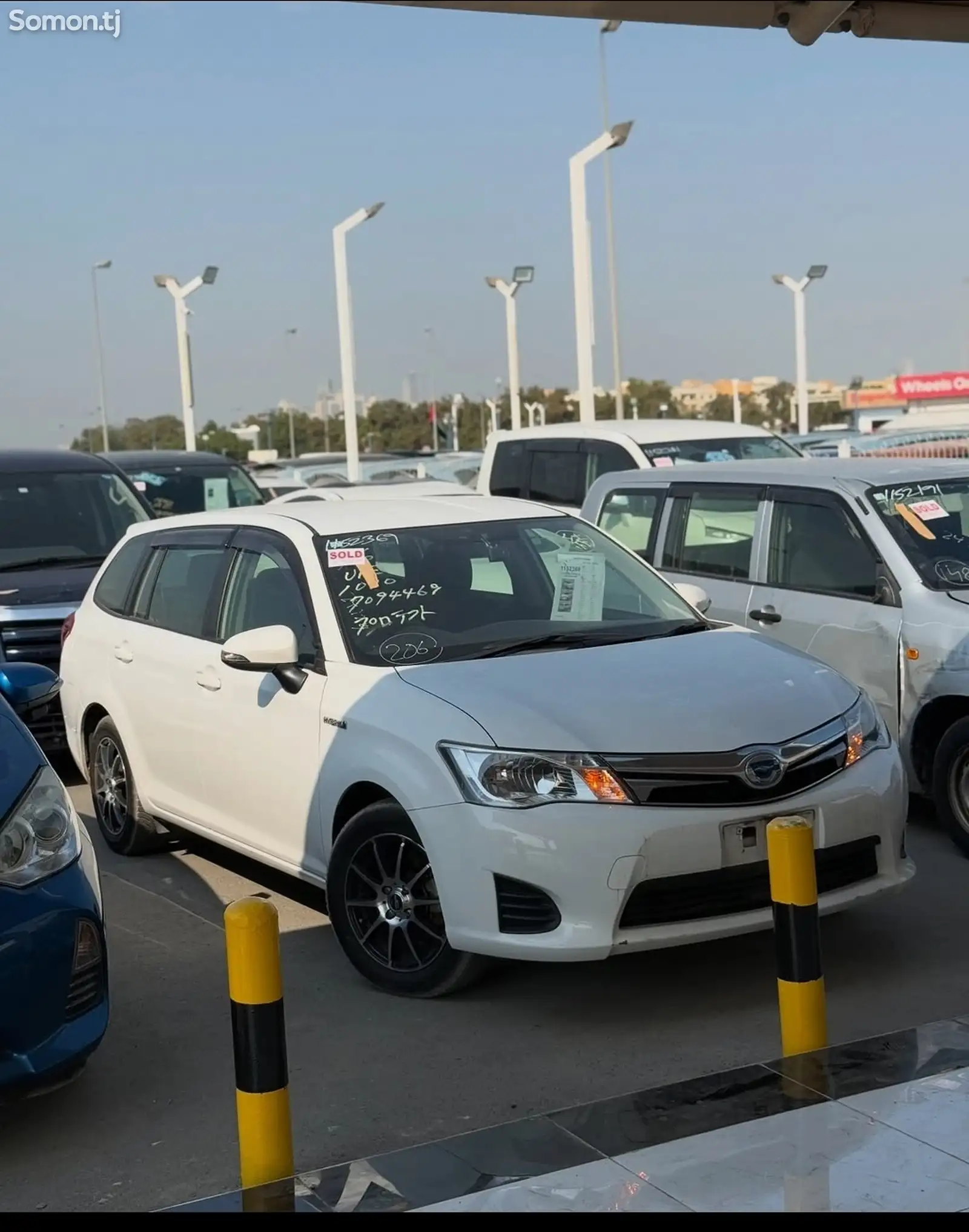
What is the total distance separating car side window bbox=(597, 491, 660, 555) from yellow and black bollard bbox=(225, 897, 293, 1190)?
18.2 ft

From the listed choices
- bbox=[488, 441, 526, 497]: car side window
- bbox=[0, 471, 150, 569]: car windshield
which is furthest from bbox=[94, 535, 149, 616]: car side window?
bbox=[488, 441, 526, 497]: car side window

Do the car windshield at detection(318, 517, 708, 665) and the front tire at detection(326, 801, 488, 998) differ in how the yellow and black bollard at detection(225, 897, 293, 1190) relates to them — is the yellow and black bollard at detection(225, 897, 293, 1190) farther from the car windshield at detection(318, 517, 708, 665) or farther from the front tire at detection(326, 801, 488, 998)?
the car windshield at detection(318, 517, 708, 665)

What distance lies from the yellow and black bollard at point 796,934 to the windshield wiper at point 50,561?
22.1 feet

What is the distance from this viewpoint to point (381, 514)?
6434 mm

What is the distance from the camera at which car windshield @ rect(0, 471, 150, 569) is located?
10328mm

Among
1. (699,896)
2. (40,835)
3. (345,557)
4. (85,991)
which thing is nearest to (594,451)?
(345,557)

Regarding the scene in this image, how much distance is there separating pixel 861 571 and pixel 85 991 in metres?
4.49

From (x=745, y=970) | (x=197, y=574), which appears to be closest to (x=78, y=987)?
(x=745, y=970)

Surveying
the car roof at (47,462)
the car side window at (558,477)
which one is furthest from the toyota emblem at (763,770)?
the car side window at (558,477)

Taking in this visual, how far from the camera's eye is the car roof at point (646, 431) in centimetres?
1332

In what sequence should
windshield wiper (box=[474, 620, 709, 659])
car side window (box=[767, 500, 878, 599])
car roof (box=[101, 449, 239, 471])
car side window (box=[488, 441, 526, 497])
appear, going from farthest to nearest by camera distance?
car roof (box=[101, 449, 239, 471]) → car side window (box=[488, 441, 526, 497]) → car side window (box=[767, 500, 878, 599]) → windshield wiper (box=[474, 620, 709, 659])

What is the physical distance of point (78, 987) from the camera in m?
4.08

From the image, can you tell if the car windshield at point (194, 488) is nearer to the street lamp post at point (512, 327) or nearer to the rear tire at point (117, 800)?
the rear tire at point (117, 800)
